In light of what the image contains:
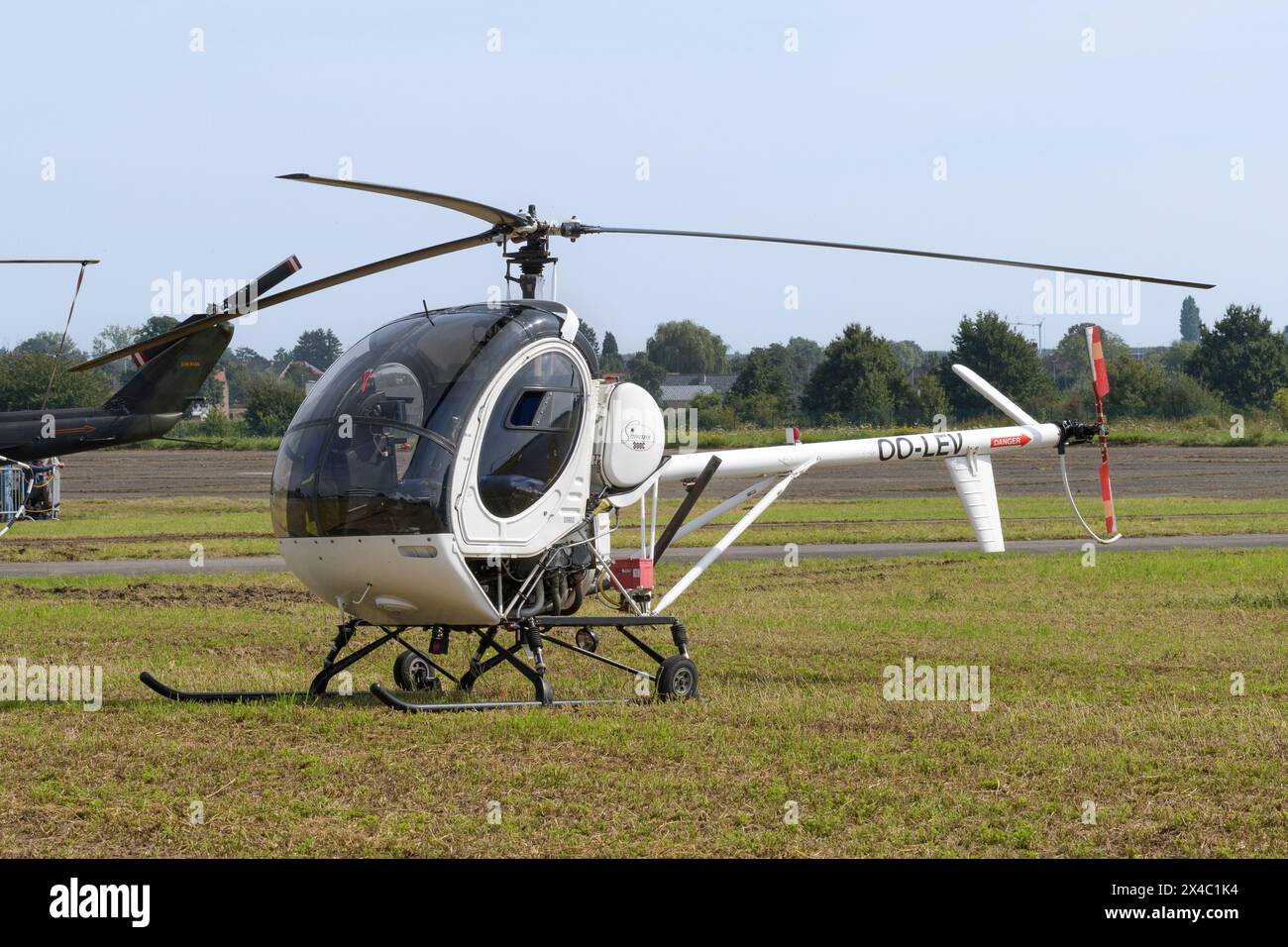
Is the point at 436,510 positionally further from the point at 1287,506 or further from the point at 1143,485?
the point at 1143,485

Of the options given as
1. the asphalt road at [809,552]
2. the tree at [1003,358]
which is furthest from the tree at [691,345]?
the asphalt road at [809,552]

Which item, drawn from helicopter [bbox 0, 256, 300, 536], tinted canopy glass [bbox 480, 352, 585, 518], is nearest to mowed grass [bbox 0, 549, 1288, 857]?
tinted canopy glass [bbox 480, 352, 585, 518]

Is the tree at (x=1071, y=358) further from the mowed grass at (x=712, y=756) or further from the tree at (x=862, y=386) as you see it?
the mowed grass at (x=712, y=756)

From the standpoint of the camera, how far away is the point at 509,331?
10523 mm

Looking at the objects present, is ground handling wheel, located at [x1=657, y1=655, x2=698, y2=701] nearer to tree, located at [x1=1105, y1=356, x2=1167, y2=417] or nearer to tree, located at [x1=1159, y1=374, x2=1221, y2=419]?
tree, located at [x1=1105, y1=356, x2=1167, y2=417]

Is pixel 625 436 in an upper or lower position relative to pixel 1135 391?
lower

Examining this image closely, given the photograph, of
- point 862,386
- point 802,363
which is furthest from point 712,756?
point 802,363

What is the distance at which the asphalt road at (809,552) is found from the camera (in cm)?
2377

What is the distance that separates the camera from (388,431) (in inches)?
391

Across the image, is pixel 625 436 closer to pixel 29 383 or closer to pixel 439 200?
pixel 439 200

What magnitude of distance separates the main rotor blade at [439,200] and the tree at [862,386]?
6132 cm

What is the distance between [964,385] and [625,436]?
70.9m

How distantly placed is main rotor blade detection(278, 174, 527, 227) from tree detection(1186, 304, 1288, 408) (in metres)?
86.7
